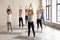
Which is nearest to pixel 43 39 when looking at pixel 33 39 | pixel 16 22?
pixel 33 39

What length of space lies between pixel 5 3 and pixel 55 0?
7.09 meters

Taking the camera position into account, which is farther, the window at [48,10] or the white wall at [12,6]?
the white wall at [12,6]

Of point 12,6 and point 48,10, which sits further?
point 12,6

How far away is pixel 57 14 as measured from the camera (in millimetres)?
16000

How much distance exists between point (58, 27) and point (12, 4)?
8.20 meters

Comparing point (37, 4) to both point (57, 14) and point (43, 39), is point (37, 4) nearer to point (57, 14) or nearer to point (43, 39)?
point (57, 14)

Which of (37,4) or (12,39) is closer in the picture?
(12,39)

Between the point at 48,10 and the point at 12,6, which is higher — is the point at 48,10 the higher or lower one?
the lower one

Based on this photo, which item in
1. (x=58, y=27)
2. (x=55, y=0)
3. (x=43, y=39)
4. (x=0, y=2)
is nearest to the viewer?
(x=43, y=39)

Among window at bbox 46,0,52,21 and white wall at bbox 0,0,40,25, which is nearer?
window at bbox 46,0,52,21

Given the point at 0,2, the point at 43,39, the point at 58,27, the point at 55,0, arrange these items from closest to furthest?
the point at 43,39
the point at 58,27
the point at 55,0
the point at 0,2

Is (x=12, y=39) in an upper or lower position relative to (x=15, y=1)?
lower

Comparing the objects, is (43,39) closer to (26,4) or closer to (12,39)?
(12,39)

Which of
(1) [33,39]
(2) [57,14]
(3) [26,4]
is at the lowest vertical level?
(1) [33,39]
